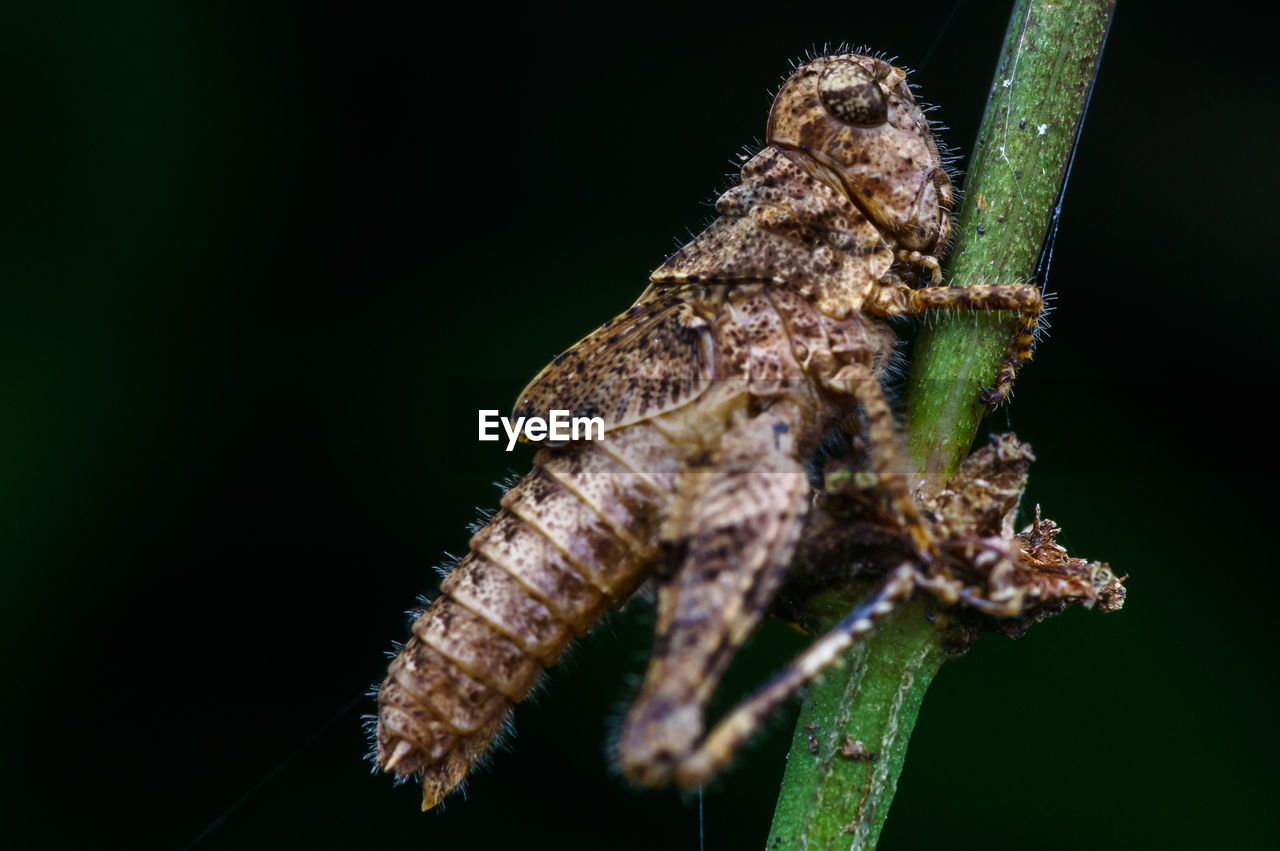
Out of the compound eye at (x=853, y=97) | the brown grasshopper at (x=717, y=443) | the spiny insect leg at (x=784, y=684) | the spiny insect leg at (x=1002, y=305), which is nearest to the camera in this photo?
the spiny insect leg at (x=784, y=684)

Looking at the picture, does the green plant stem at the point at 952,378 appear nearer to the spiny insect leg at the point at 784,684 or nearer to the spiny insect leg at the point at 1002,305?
the spiny insect leg at the point at 1002,305

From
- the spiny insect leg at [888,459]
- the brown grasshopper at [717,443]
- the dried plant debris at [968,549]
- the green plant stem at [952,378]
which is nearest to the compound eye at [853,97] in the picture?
the brown grasshopper at [717,443]

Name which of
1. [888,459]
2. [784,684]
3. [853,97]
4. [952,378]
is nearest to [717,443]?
[888,459]

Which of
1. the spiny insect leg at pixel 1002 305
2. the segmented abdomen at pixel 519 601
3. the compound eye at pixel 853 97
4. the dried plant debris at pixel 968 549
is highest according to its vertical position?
the compound eye at pixel 853 97

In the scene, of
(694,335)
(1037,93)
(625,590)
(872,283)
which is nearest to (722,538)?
(625,590)

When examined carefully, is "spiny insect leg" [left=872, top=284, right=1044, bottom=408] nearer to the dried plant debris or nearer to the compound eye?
the dried plant debris

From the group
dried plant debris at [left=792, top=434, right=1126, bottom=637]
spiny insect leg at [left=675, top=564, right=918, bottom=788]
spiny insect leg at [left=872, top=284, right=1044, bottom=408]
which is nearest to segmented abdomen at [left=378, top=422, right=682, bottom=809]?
dried plant debris at [left=792, top=434, right=1126, bottom=637]

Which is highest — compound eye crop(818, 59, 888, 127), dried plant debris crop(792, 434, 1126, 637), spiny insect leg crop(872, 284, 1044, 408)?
compound eye crop(818, 59, 888, 127)

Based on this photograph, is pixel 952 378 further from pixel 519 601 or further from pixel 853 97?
pixel 519 601
